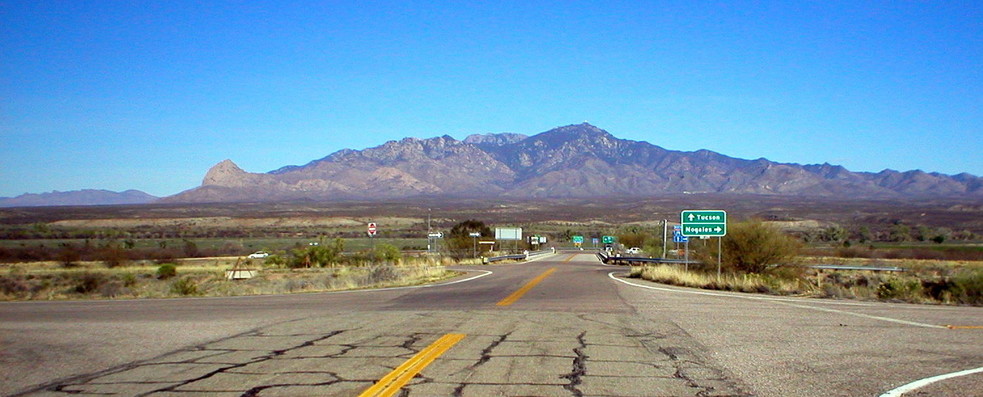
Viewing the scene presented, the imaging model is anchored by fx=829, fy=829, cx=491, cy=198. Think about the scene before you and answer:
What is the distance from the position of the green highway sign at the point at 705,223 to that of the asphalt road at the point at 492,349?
9215 mm

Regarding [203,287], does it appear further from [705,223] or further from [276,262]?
[705,223]

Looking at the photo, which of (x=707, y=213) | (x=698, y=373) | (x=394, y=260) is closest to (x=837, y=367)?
(x=698, y=373)

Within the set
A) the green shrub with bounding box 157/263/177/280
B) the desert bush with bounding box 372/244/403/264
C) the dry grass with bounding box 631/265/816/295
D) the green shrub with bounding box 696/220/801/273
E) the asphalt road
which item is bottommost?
the green shrub with bounding box 157/263/177/280

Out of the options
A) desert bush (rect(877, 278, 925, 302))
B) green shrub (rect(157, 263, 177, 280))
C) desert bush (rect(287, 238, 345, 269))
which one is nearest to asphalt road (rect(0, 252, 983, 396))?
desert bush (rect(877, 278, 925, 302))

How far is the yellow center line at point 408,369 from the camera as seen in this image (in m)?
8.36

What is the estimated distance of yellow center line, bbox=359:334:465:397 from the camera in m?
8.36

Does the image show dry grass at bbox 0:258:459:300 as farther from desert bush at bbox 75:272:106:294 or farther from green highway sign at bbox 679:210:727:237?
green highway sign at bbox 679:210:727:237

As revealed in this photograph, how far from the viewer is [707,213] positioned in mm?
28625

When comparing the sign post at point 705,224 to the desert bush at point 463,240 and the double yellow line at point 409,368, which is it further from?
the desert bush at point 463,240

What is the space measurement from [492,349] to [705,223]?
18.8m

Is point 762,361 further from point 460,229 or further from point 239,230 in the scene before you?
point 239,230

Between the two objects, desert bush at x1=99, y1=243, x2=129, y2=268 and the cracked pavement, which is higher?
the cracked pavement

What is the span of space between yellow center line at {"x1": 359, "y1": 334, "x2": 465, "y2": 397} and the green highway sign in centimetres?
1755

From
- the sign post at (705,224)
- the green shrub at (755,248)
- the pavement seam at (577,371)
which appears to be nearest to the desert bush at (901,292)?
the sign post at (705,224)
